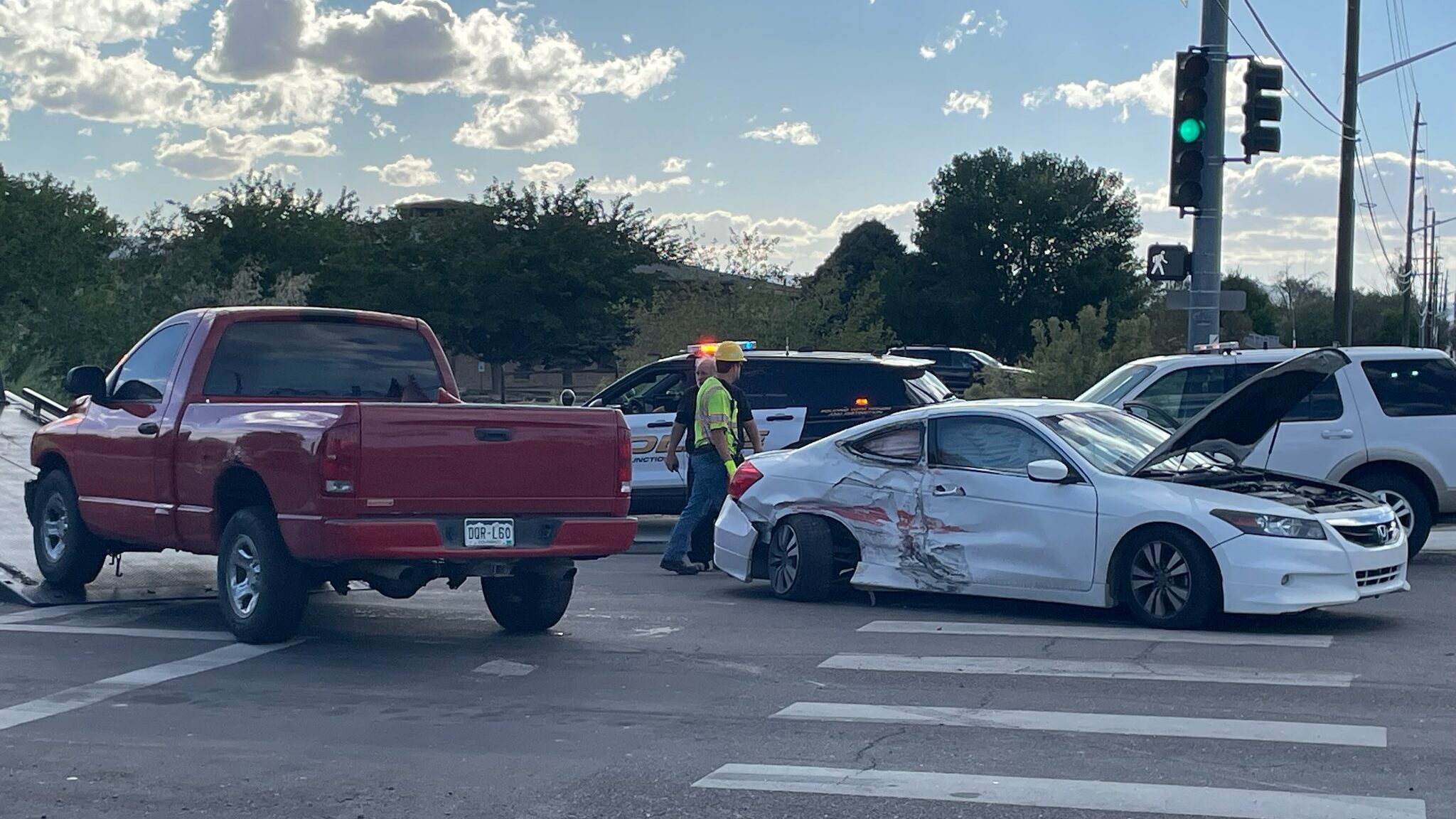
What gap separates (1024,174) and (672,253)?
27.4 m

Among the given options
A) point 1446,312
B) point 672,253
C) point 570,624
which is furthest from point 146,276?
point 1446,312

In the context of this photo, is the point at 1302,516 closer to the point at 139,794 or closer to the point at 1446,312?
the point at 139,794

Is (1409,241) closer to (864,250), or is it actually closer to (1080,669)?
(864,250)

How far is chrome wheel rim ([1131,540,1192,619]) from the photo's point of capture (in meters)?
9.41

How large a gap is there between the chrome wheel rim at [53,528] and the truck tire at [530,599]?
338cm

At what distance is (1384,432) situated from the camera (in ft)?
41.7

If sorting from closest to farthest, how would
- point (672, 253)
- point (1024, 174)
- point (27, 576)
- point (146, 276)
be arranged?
point (27, 576), point (146, 276), point (672, 253), point (1024, 174)

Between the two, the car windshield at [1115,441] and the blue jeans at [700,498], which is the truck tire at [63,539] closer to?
the blue jeans at [700,498]

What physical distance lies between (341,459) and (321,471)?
0.44ft

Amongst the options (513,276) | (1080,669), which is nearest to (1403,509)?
(1080,669)

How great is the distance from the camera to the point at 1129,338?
76.9ft

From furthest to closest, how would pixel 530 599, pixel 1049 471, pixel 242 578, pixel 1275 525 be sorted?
pixel 530 599
pixel 1049 471
pixel 242 578
pixel 1275 525

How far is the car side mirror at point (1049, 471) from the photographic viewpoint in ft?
32.2

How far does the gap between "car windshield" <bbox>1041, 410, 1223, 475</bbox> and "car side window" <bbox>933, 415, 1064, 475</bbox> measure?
0.55 feet
